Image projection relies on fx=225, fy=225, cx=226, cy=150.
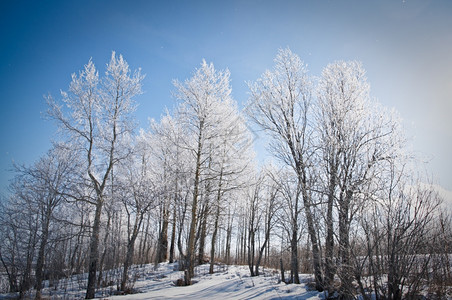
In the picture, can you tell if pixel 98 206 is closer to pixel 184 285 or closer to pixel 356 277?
pixel 184 285

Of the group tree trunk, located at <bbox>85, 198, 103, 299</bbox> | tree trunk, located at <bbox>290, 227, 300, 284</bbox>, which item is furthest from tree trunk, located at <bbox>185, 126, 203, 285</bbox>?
tree trunk, located at <bbox>290, 227, 300, 284</bbox>

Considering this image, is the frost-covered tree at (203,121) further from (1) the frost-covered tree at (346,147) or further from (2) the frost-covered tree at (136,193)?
(1) the frost-covered tree at (346,147)

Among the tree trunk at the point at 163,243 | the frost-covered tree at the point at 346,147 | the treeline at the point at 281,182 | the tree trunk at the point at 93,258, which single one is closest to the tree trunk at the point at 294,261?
the treeline at the point at 281,182

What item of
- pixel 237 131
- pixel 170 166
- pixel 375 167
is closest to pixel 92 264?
pixel 170 166

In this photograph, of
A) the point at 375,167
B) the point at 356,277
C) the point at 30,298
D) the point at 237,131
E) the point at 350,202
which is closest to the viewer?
the point at 356,277

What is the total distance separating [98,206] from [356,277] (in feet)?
30.2

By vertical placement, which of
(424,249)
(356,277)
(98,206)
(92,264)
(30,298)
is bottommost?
(30,298)

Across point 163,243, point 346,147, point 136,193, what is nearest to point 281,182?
point 346,147

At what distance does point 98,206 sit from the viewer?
921 centimetres

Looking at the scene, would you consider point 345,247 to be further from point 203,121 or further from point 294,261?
point 203,121

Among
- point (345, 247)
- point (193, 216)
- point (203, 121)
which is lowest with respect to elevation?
point (345, 247)

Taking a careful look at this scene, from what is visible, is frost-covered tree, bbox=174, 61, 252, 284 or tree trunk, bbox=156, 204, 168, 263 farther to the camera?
tree trunk, bbox=156, 204, 168, 263

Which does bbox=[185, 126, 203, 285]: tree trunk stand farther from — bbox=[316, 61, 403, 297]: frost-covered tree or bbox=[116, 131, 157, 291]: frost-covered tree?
bbox=[316, 61, 403, 297]: frost-covered tree

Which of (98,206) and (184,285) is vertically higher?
(98,206)
